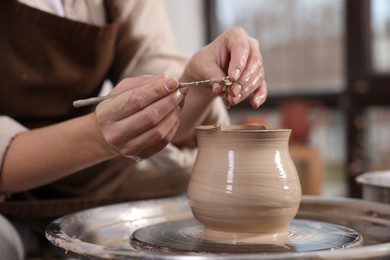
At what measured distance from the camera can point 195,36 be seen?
361 centimetres

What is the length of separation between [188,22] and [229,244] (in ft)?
9.70

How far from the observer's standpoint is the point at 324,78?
10.3 feet

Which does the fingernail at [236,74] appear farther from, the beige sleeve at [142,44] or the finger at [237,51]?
the beige sleeve at [142,44]

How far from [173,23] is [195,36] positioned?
187mm

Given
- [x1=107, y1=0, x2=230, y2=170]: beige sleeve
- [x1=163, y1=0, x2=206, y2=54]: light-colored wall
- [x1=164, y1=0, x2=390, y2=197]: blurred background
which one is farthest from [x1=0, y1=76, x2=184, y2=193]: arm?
[x1=163, y1=0, x2=206, y2=54]: light-colored wall

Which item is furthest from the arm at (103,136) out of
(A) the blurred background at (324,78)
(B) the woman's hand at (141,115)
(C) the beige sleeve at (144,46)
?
(A) the blurred background at (324,78)

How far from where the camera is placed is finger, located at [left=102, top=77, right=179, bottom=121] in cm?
73

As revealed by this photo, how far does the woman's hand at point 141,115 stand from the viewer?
2.43 feet

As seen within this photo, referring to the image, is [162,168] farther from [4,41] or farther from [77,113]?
[4,41]

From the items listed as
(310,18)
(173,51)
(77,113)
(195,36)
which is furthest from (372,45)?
(77,113)

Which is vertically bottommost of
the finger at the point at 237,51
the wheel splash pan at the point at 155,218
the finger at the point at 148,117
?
the wheel splash pan at the point at 155,218

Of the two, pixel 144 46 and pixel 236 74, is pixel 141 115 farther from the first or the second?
pixel 144 46

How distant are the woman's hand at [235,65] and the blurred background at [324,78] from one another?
1626 millimetres

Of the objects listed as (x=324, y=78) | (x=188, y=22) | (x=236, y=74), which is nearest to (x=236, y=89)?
(x=236, y=74)
